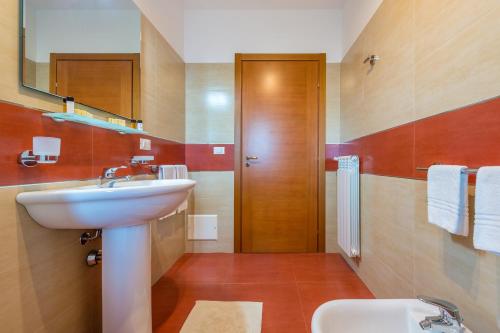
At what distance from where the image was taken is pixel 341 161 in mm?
2301

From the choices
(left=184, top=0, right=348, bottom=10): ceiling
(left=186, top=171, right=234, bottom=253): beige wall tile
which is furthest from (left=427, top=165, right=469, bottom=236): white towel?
(left=184, top=0, right=348, bottom=10): ceiling

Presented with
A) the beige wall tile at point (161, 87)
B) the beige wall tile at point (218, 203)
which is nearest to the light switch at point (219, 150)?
the beige wall tile at point (218, 203)

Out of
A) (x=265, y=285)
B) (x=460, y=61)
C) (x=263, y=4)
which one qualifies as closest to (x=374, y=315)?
(x=460, y=61)

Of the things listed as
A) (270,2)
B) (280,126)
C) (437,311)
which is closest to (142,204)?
(437,311)

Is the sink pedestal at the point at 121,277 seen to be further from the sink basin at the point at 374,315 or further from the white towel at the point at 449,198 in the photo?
the white towel at the point at 449,198

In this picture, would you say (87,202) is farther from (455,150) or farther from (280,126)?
(280,126)

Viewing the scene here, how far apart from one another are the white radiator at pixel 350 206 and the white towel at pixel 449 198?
99 centimetres

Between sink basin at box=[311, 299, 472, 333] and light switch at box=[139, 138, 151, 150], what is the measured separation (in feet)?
4.81

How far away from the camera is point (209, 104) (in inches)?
104

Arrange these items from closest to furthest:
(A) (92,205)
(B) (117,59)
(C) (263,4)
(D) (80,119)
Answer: (A) (92,205) < (D) (80,119) < (B) (117,59) < (C) (263,4)

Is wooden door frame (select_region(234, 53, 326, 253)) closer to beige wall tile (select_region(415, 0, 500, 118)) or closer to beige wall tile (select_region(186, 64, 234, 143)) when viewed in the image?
beige wall tile (select_region(186, 64, 234, 143))

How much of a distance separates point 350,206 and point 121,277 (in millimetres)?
1704

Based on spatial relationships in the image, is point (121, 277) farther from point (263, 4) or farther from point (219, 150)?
point (263, 4)

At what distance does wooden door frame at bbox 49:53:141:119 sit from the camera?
112 centimetres
